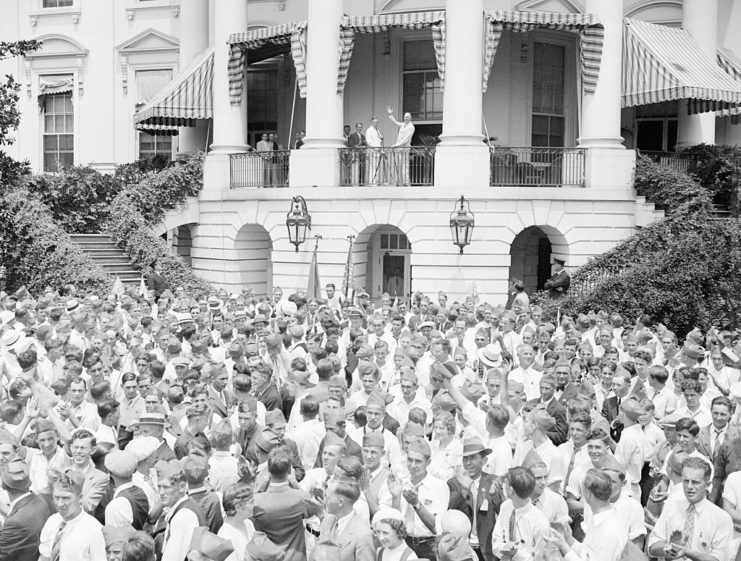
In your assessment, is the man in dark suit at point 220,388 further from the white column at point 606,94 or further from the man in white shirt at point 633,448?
the white column at point 606,94

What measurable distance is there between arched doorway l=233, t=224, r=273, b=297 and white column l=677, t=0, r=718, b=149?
451 inches

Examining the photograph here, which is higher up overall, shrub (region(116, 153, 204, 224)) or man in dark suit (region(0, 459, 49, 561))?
shrub (region(116, 153, 204, 224))

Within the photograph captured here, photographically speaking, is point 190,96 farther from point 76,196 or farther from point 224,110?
point 76,196

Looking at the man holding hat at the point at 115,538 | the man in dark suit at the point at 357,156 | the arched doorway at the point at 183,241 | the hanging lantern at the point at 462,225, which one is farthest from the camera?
the arched doorway at the point at 183,241

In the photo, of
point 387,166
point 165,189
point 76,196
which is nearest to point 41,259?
point 76,196

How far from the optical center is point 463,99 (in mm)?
22359

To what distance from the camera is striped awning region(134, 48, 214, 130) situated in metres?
26.4

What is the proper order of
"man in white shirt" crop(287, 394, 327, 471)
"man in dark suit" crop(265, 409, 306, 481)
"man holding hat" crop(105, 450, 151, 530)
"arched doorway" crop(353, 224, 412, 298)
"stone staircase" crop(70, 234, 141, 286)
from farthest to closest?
1. "arched doorway" crop(353, 224, 412, 298)
2. "stone staircase" crop(70, 234, 141, 286)
3. "man in white shirt" crop(287, 394, 327, 471)
4. "man in dark suit" crop(265, 409, 306, 481)
5. "man holding hat" crop(105, 450, 151, 530)

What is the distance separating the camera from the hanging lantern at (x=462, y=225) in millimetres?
21797

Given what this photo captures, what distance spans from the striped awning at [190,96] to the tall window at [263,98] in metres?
1.77

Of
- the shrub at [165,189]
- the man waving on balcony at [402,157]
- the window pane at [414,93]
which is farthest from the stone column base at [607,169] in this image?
the shrub at [165,189]

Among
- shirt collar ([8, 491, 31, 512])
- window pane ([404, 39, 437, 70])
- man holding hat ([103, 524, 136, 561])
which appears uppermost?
window pane ([404, 39, 437, 70])

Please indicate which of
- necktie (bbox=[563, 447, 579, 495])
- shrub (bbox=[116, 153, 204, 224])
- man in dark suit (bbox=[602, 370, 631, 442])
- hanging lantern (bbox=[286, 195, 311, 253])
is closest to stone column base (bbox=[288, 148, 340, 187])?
hanging lantern (bbox=[286, 195, 311, 253])

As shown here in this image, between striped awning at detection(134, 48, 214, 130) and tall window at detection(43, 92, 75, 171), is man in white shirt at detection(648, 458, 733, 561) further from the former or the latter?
tall window at detection(43, 92, 75, 171)
